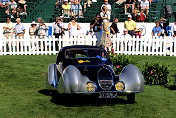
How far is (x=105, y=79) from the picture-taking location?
9953 millimetres

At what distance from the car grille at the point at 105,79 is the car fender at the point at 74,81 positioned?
1.15 ft

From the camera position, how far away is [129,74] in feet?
34.1

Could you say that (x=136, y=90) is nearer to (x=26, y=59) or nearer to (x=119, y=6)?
(x=26, y=59)

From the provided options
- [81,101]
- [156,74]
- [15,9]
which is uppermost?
[15,9]

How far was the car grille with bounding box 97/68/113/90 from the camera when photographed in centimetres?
989

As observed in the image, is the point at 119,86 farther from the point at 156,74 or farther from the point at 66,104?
the point at 156,74

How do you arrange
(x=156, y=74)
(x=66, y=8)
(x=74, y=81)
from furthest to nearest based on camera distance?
(x=66, y=8) → (x=156, y=74) → (x=74, y=81)

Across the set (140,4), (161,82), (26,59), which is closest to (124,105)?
(161,82)

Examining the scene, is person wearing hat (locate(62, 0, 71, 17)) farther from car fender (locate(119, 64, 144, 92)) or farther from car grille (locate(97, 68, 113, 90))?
car grille (locate(97, 68, 113, 90))

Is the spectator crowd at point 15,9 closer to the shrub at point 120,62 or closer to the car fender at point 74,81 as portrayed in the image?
the shrub at point 120,62

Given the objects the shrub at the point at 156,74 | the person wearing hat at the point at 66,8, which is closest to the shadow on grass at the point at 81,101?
the shrub at the point at 156,74

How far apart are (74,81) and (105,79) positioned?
791 mm

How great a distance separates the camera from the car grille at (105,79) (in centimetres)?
989

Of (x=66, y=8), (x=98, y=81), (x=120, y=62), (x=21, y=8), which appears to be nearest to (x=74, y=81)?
(x=98, y=81)
